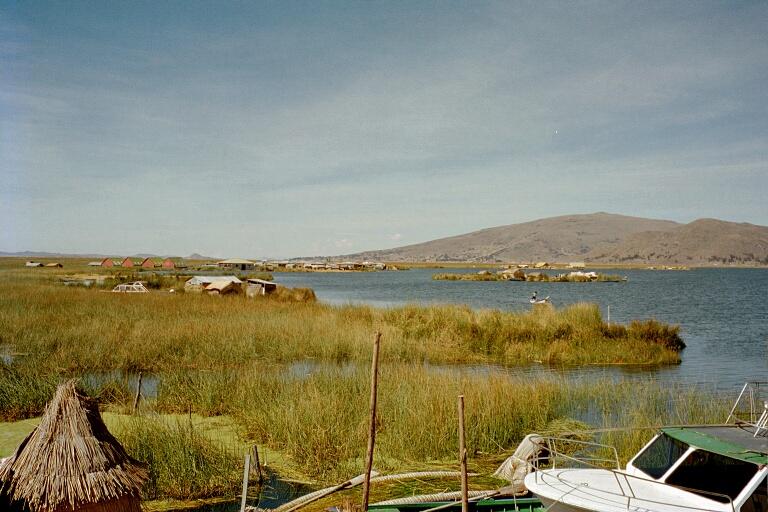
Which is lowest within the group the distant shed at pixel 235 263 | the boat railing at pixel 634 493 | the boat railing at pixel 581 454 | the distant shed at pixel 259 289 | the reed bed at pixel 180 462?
the boat railing at pixel 581 454

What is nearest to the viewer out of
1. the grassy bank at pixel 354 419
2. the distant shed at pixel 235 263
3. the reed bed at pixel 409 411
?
the grassy bank at pixel 354 419

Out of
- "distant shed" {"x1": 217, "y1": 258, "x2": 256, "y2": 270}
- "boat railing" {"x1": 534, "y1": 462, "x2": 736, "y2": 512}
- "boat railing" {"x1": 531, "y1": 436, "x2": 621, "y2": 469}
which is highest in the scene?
"distant shed" {"x1": 217, "y1": 258, "x2": 256, "y2": 270}

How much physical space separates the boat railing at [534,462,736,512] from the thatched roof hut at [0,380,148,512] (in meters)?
4.32

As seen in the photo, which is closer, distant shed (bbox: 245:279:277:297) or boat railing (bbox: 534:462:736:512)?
boat railing (bbox: 534:462:736:512)

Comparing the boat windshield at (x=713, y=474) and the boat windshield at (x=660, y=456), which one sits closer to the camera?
the boat windshield at (x=713, y=474)

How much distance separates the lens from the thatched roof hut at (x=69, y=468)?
14.4 ft

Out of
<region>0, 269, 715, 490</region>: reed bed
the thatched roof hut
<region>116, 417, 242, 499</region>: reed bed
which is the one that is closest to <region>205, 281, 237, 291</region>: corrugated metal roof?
<region>0, 269, 715, 490</region>: reed bed

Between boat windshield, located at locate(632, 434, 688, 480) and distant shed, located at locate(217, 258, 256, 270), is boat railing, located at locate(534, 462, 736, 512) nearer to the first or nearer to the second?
boat windshield, located at locate(632, 434, 688, 480)

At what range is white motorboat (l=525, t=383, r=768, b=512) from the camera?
19.6 ft

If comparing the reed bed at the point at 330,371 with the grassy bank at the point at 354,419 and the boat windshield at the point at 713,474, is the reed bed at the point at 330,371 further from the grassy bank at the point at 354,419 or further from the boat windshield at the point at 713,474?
the boat windshield at the point at 713,474

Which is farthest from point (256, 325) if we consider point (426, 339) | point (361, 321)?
point (426, 339)

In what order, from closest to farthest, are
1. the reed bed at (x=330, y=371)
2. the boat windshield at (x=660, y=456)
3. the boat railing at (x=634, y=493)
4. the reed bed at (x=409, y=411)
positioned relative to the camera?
1. the boat railing at (x=634, y=493)
2. the boat windshield at (x=660, y=456)
3. the reed bed at (x=409, y=411)
4. the reed bed at (x=330, y=371)

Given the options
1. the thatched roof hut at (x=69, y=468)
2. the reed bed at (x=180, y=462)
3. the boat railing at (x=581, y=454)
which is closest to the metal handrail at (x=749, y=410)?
the boat railing at (x=581, y=454)

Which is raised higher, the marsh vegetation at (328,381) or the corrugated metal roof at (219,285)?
the corrugated metal roof at (219,285)
